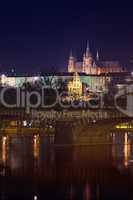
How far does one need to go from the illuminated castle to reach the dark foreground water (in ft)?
147

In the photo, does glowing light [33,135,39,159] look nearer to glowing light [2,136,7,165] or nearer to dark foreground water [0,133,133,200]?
dark foreground water [0,133,133,200]

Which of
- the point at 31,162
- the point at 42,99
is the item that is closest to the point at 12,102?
the point at 42,99

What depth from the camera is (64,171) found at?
2595cm

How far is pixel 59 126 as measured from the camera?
109 ft

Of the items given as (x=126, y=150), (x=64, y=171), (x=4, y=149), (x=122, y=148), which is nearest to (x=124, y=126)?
(x=122, y=148)

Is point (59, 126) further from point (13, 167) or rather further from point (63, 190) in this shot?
point (63, 190)

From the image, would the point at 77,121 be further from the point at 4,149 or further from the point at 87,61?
the point at 87,61

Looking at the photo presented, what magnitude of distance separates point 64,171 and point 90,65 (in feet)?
176

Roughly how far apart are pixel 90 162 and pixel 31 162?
1.86 m

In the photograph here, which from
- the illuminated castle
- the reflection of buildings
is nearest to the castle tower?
the illuminated castle

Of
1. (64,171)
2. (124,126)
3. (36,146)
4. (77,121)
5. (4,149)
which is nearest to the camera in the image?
(64,171)

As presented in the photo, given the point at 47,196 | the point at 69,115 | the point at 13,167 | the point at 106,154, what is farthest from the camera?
the point at 69,115

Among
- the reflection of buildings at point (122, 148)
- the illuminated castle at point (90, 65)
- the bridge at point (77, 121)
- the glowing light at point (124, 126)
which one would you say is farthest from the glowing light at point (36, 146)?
the illuminated castle at point (90, 65)

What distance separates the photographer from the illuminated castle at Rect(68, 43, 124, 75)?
78500 mm
